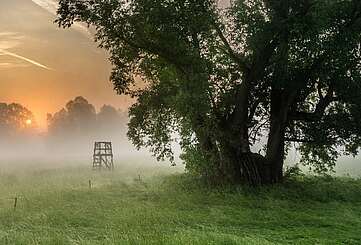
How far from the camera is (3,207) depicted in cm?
2239

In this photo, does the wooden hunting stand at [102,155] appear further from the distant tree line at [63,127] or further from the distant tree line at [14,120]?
the distant tree line at [14,120]

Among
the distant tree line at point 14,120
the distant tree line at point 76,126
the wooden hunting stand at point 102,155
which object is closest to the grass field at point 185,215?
the wooden hunting stand at point 102,155

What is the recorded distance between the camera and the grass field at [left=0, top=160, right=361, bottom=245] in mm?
15016

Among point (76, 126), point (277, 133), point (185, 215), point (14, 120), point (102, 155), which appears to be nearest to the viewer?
Result: point (185, 215)

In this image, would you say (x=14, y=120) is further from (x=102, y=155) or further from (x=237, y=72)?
(x=237, y=72)

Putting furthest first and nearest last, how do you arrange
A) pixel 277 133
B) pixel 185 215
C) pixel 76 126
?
pixel 76 126, pixel 277 133, pixel 185 215

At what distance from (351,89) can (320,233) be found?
1352cm

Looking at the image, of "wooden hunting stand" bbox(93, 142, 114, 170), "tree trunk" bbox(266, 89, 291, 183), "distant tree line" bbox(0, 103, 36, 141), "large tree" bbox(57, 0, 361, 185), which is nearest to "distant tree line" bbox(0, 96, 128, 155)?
"distant tree line" bbox(0, 103, 36, 141)

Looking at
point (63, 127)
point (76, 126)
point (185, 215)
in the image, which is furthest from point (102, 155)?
point (63, 127)

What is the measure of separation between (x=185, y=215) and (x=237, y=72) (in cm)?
1278

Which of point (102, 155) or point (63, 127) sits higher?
point (63, 127)

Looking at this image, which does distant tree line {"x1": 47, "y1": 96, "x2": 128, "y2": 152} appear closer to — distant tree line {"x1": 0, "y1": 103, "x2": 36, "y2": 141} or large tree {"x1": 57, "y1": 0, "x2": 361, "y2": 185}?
distant tree line {"x1": 0, "y1": 103, "x2": 36, "y2": 141}

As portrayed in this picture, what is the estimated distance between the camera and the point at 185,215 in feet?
63.0

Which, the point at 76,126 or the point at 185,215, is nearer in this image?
the point at 185,215
